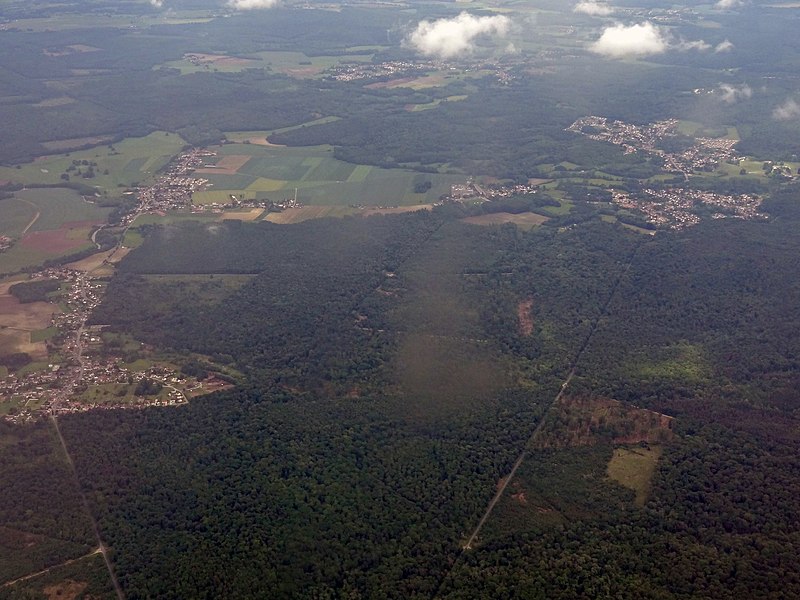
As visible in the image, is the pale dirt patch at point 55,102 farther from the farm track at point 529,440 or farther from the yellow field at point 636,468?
the yellow field at point 636,468

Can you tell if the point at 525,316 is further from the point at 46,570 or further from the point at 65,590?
the point at 46,570

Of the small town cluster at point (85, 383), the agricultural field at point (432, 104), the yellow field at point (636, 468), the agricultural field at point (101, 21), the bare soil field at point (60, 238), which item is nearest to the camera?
the yellow field at point (636, 468)

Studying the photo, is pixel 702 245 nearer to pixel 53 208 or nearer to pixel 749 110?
pixel 749 110

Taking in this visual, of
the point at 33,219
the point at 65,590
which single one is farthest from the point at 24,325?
the point at 65,590

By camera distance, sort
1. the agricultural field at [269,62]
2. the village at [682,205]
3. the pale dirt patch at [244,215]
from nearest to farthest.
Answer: the village at [682,205] → the pale dirt patch at [244,215] → the agricultural field at [269,62]

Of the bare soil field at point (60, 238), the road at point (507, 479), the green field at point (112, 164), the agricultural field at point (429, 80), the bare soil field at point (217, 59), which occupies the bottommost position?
the road at point (507, 479)

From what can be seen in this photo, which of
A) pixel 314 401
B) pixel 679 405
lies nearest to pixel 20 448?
pixel 314 401

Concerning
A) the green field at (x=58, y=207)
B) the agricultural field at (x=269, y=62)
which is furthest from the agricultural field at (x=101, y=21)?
the green field at (x=58, y=207)
